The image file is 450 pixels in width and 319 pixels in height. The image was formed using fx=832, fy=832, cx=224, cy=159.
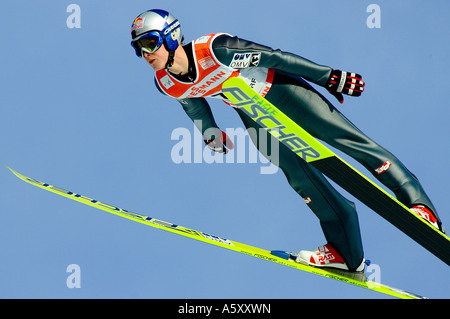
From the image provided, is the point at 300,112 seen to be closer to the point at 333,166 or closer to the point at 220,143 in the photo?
the point at 333,166

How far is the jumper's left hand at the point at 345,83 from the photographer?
8047mm

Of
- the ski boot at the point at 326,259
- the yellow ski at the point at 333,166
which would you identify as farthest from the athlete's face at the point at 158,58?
the ski boot at the point at 326,259

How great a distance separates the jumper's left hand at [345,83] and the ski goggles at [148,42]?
1.69m

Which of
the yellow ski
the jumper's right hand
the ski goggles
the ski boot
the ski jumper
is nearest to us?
the ski goggles

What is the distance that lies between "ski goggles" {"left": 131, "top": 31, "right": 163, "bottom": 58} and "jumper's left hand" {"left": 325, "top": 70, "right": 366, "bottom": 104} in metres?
1.69

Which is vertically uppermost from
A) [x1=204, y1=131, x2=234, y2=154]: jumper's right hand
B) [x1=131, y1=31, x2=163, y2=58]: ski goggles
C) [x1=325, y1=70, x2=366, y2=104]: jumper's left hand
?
[x1=131, y1=31, x2=163, y2=58]: ski goggles

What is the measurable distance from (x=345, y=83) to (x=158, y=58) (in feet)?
5.95

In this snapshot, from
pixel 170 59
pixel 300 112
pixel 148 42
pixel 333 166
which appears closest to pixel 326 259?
pixel 333 166

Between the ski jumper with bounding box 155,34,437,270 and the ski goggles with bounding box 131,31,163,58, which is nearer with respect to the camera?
the ski goggles with bounding box 131,31,163,58

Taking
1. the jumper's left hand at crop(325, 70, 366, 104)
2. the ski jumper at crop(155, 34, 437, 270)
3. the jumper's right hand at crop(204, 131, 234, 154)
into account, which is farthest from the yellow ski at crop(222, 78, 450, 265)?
the jumper's right hand at crop(204, 131, 234, 154)

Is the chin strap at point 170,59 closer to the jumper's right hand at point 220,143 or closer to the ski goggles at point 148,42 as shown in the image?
the ski goggles at point 148,42

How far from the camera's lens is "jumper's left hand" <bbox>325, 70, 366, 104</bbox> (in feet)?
26.4

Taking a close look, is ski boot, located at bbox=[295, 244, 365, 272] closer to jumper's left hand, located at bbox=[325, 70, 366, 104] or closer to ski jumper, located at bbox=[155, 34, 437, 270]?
ski jumper, located at bbox=[155, 34, 437, 270]

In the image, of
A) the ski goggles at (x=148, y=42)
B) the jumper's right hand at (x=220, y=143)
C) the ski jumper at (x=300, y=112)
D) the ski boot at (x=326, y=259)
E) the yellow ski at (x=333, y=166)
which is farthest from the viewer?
the jumper's right hand at (x=220, y=143)
